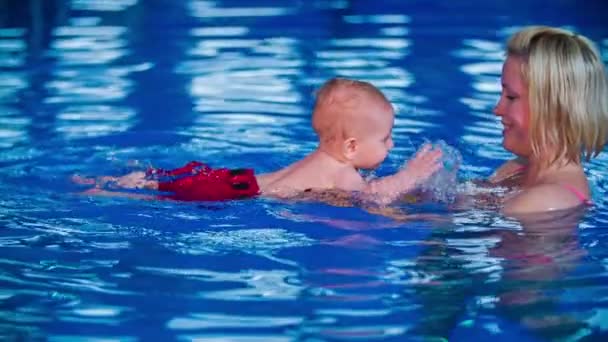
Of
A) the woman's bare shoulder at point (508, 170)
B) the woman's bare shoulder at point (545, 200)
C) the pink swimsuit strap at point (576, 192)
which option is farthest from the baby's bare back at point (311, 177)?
the pink swimsuit strap at point (576, 192)

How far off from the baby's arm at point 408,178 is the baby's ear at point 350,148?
0.13 m

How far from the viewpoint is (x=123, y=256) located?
3.73 m

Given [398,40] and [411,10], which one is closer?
[398,40]

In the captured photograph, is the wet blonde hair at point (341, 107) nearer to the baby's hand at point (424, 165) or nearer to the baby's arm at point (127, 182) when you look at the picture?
the baby's hand at point (424, 165)

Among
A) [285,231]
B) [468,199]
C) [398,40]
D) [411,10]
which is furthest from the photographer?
[411,10]

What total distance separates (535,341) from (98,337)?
114cm

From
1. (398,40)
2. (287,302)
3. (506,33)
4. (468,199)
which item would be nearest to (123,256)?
(287,302)

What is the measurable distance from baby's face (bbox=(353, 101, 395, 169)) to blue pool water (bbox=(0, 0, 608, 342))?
311mm

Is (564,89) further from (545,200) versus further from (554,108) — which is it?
(545,200)

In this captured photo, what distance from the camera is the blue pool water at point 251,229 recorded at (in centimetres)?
322

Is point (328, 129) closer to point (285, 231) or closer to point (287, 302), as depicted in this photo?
point (285, 231)

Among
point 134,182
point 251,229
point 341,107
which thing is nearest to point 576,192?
point 341,107

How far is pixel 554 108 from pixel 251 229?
43.4 inches

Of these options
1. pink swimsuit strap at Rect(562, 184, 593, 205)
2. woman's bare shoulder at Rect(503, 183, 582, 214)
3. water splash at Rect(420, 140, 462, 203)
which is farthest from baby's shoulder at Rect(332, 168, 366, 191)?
pink swimsuit strap at Rect(562, 184, 593, 205)
